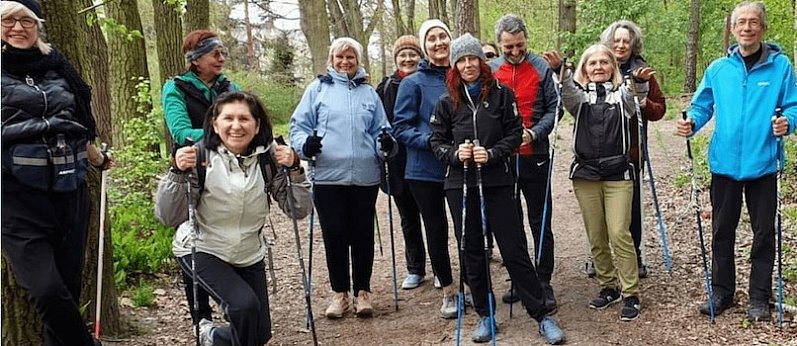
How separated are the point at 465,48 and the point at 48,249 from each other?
9.34 ft

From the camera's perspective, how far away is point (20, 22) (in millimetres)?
3898

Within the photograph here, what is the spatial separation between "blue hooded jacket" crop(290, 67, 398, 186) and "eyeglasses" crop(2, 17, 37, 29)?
2.00m

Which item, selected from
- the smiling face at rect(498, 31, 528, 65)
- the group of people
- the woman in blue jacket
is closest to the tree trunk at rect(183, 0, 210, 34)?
the group of people

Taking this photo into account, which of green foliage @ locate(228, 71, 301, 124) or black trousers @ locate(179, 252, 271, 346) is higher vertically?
green foliage @ locate(228, 71, 301, 124)

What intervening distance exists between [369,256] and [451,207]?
3.13 ft

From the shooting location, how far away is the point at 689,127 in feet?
17.8

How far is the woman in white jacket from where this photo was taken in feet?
13.7

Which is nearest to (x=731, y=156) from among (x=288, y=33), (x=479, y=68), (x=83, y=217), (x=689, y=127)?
(x=689, y=127)

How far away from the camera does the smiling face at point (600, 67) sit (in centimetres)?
541

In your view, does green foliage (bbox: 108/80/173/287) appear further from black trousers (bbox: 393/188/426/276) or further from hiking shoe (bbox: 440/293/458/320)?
hiking shoe (bbox: 440/293/458/320)

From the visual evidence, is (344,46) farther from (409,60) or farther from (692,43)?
(692,43)

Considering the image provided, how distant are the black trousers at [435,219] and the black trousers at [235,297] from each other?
5.26 feet

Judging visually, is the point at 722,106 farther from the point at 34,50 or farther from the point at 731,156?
the point at 34,50

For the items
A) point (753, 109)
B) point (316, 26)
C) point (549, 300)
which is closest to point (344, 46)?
point (549, 300)
